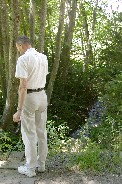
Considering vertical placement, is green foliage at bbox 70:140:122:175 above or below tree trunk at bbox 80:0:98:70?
below

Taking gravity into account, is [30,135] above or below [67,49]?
below

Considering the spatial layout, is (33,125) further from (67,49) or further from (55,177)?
(67,49)

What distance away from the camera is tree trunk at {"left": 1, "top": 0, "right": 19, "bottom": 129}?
6.87 meters

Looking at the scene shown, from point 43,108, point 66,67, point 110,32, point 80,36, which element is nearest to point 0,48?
point 66,67

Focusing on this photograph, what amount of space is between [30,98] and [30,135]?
53 centimetres

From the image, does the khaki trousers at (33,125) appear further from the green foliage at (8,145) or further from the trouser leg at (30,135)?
the green foliage at (8,145)

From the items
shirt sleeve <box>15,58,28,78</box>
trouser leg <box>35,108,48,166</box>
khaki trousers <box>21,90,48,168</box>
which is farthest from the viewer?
trouser leg <box>35,108,48,166</box>

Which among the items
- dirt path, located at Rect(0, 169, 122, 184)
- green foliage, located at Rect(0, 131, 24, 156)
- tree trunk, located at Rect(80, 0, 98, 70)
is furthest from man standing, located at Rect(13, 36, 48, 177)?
tree trunk, located at Rect(80, 0, 98, 70)

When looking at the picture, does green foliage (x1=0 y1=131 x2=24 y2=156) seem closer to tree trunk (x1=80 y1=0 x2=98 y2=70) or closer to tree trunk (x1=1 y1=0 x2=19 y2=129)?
tree trunk (x1=1 y1=0 x2=19 y2=129)

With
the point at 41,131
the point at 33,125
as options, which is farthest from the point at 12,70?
the point at 33,125

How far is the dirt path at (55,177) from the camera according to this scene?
4.95 m

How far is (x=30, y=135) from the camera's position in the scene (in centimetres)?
500

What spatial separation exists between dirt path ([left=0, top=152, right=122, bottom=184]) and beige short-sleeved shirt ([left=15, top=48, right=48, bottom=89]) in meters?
1.31

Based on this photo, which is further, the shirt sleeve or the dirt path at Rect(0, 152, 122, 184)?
the dirt path at Rect(0, 152, 122, 184)
